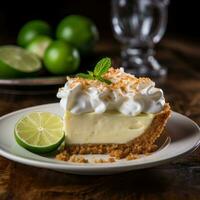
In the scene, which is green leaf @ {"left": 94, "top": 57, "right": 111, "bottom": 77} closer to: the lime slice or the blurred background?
the lime slice

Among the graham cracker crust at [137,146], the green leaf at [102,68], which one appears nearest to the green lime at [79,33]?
the green leaf at [102,68]

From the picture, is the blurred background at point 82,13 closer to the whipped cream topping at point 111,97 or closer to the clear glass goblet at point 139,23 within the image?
the clear glass goblet at point 139,23

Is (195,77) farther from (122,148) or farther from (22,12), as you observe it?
(22,12)

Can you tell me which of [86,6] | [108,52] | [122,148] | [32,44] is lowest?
[86,6]

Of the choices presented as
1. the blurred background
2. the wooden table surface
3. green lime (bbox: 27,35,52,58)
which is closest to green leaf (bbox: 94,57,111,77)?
the wooden table surface

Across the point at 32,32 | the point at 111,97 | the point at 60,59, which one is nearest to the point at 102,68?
the point at 111,97

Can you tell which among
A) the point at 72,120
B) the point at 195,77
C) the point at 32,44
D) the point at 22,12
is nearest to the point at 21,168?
the point at 72,120
